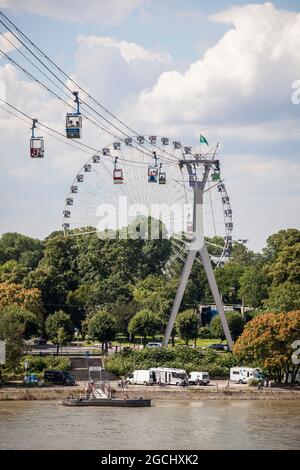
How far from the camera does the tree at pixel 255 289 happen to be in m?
95.9

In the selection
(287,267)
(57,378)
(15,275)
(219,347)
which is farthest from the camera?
(15,275)

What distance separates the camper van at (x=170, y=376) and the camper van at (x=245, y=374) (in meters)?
3.18

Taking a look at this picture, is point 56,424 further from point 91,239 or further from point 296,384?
point 91,239

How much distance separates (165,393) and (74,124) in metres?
19.2

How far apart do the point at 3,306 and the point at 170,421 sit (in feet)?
85.6

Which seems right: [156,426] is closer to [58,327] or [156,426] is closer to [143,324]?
[58,327]

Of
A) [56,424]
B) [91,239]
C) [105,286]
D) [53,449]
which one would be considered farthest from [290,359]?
[91,239]

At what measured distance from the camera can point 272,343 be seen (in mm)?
64250

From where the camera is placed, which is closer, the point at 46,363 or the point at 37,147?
the point at 37,147

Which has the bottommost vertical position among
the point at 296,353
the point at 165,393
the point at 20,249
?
the point at 165,393

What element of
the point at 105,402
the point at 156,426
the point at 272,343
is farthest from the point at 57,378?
the point at 156,426

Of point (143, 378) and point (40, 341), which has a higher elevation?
point (40, 341)

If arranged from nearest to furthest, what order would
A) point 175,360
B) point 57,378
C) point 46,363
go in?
point 57,378 < point 46,363 < point 175,360

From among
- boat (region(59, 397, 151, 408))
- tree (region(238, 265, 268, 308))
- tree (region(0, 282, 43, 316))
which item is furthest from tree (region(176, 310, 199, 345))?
boat (region(59, 397, 151, 408))
